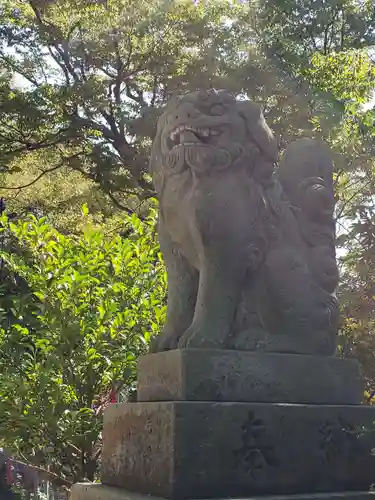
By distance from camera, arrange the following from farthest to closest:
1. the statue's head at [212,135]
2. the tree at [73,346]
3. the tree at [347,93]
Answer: the tree at [347,93] < the tree at [73,346] < the statue's head at [212,135]

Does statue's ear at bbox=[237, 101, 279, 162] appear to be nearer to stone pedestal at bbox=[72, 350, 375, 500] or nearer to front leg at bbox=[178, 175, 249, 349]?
front leg at bbox=[178, 175, 249, 349]

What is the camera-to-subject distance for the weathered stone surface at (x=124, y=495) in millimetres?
2379

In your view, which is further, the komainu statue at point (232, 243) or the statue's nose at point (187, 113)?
the statue's nose at point (187, 113)

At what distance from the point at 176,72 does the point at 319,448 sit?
27.5ft

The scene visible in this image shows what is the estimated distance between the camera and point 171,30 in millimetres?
10320

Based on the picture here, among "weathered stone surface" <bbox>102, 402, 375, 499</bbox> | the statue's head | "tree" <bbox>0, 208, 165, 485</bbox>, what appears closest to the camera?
"weathered stone surface" <bbox>102, 402, 375, 499</bbox>

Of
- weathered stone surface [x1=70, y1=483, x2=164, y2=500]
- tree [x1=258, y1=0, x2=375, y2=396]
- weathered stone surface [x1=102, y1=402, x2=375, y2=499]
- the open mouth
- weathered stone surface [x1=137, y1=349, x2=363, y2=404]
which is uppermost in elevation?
tree [x1=258, y1=0, x2=375, y2=396]

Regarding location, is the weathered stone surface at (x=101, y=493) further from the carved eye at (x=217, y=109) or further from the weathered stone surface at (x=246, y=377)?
the carved eye at (x=217, y=109)

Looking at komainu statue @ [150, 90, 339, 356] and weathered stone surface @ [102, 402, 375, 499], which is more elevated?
komainu statue @ [150, 90, 339, 356]

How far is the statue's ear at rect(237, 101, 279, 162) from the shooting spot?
288 cm

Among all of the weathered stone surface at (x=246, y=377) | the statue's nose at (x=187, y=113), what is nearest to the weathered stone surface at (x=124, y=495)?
the weathered stone surface at (x=246, y=377)

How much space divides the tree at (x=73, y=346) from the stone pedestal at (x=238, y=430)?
5.53 ft

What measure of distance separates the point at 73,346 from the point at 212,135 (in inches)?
90.9

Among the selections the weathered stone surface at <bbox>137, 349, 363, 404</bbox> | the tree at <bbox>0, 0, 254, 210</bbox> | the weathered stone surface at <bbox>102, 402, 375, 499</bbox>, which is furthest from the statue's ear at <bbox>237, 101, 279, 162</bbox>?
the tree at <bbox>0, 0, 254, 210</bbox>
